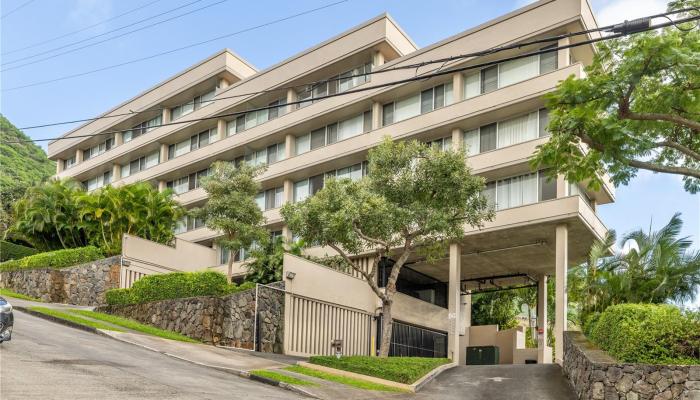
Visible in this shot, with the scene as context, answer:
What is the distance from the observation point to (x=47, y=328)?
21.1 metres

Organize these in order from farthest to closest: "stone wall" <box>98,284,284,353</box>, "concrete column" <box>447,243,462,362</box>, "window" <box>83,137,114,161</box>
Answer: "window" <box>83,137,114,161</box>, "concrete column" <box>447,243,462,362</box>, "stone wall" <box>98,284,284,353</box>

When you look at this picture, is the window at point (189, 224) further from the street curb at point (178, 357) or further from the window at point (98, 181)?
the street curb at point (178, 357)

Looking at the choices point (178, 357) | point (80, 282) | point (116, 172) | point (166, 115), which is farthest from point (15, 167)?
point (178, 357)

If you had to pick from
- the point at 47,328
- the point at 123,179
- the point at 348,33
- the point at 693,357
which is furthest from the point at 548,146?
the point at 123,179

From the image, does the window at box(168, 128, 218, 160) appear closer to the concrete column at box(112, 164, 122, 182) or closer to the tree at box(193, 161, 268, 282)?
the concrete column at box(112, 164, 122, 182)

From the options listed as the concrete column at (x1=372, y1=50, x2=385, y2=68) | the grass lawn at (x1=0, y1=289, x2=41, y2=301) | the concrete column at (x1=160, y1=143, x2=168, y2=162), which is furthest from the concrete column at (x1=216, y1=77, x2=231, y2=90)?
the grass lawn at (x1=0, y1=289, x2=41, y2=301)

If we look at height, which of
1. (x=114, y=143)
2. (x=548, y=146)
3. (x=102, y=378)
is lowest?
(x=102, y=378)

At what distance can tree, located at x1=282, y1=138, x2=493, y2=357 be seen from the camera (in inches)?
968

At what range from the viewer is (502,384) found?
2188 cm

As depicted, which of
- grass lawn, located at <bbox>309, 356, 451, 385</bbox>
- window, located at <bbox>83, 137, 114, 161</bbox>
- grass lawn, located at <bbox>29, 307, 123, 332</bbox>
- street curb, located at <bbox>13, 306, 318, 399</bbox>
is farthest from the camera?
window, located at <bbox>83, 137, 114, 161</bbox>

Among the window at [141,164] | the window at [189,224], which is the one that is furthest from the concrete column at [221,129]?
the window at [141,164]

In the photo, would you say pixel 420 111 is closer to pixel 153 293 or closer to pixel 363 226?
pixel 363 226

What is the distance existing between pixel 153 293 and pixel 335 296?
7307 mm

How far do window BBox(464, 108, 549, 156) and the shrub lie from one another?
15.2 metres
